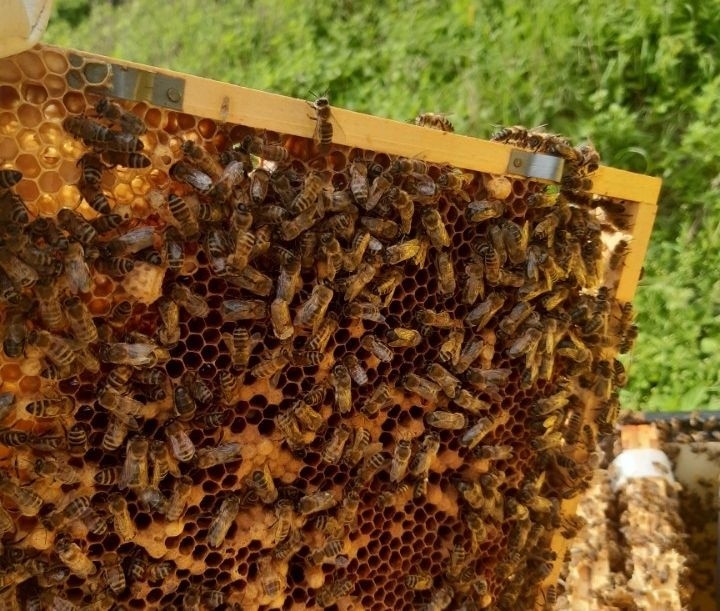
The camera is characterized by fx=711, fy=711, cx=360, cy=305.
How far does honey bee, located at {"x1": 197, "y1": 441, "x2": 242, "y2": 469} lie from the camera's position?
7.12ft

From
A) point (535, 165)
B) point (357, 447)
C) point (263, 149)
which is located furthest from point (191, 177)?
point (535, 165)

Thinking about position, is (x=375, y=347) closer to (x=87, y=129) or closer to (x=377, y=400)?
(x=377, y=400)

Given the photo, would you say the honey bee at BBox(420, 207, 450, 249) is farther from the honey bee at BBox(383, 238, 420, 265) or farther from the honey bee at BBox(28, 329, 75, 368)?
the honey bee at BBox(28, 329, 75, 368)

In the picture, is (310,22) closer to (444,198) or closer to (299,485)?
(444,198)

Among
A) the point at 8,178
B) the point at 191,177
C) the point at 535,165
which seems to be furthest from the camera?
the point at 535,165

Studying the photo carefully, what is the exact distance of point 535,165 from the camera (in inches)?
105

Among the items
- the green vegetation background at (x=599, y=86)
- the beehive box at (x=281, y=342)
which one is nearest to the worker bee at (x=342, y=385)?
the beehive box at (x=281, y=342)

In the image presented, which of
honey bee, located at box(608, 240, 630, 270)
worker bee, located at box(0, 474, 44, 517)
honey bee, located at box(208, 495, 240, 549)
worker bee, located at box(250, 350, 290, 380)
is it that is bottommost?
worker bee, located at box(0, 474, 44, 517)

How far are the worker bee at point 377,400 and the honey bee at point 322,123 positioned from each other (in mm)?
845

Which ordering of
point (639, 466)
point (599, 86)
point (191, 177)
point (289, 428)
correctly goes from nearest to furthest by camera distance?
point (191, 177)
point (289, 428)
point (639, 466)
point (599, 86)

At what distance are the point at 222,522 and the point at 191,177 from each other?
1069mm

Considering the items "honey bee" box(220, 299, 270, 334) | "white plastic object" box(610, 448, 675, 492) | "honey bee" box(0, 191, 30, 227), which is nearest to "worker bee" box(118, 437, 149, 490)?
"honey bee" box(220, 299, 270, 334)

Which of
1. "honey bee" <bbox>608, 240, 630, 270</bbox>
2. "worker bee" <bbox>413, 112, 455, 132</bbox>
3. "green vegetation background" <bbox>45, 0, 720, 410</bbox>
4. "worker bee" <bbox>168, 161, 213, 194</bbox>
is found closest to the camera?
"worker bee" <bbox>168, 161, 213, 194</bbox>

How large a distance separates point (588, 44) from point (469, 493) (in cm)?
461
